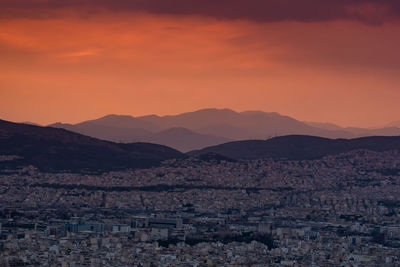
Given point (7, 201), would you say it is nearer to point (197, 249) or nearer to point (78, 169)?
point (78, 169)

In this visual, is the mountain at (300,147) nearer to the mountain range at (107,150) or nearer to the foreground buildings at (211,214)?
the mountain range at (107,150)

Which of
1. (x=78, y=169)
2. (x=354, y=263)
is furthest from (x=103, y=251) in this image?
(x=78, y=169)

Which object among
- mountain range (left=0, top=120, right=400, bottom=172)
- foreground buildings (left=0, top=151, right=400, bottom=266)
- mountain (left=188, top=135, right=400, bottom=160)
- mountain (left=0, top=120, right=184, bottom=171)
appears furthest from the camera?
mountain (left=188, top=135, right=400, bottom=160)

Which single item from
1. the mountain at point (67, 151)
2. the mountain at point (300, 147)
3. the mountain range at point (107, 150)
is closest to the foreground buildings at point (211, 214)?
the mountain at point (67, 151)

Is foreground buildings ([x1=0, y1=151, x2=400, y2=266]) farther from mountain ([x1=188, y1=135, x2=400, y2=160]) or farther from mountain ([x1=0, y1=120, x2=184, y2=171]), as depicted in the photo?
mountain ([x1=188, y1=135, x2=400, y2=160])

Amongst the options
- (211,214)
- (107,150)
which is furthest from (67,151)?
(211,214)

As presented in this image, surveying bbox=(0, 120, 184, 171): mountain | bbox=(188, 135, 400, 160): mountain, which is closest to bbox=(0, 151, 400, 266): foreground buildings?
bbox=(0, 120, 184, 171): mountain
